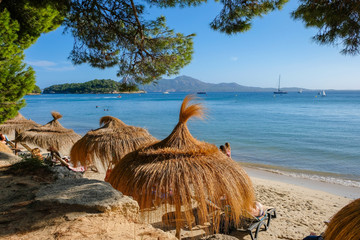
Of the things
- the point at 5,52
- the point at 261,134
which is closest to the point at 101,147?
the point at 5,52

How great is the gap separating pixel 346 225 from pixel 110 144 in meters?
5.53

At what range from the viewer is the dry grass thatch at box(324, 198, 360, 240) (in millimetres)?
1655

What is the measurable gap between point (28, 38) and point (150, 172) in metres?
6.03

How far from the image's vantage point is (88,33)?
5820 mm

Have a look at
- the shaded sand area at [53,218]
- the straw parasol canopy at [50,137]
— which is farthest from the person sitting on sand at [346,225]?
the straw parasol canopy at [50,137]

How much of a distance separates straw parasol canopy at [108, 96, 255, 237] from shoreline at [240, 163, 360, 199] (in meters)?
7.48

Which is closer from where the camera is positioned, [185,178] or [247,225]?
[185,178]

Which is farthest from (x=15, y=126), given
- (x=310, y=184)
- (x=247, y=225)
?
(x=310, y=184)

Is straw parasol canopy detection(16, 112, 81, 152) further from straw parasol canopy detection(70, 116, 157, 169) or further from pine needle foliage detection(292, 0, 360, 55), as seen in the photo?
pine needle foliage detection(292, 0, 360, 55)

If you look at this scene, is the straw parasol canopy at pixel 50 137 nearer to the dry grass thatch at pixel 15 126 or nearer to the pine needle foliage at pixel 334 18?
the dry grass thatch at pixel 15 126

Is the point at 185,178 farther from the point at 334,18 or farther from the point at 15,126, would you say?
the point at 15,126

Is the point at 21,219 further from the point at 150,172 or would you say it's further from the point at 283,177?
the point at 283,177

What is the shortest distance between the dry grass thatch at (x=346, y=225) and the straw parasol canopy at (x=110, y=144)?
16.2 ft

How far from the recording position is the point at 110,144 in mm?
6410
